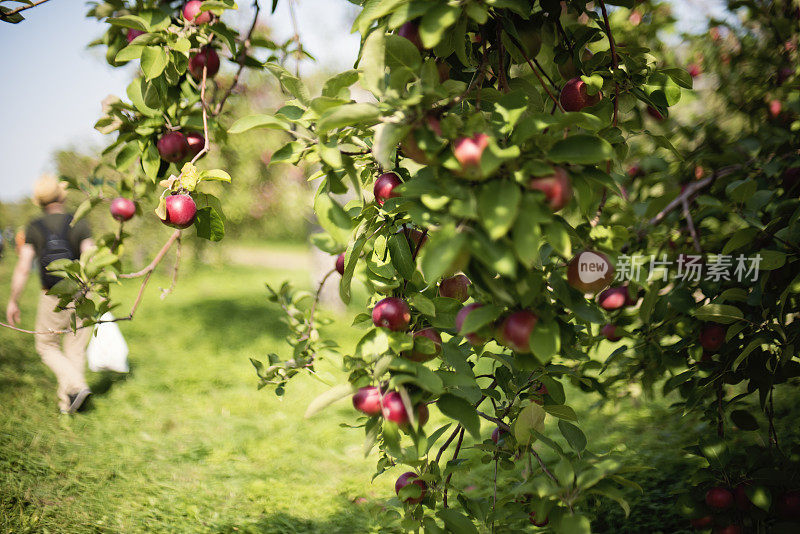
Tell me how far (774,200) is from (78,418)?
3.70m

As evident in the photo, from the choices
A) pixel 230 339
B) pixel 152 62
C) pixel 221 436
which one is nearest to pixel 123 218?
pixel 152 62

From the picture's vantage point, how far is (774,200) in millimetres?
1841

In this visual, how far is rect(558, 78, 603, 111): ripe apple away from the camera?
1.07m

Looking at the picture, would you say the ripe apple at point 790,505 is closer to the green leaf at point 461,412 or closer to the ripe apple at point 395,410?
the green leaf at point 461,412

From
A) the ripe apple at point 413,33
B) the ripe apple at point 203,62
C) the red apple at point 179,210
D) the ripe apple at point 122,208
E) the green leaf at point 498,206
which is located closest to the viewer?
the green leaf at point 498,206

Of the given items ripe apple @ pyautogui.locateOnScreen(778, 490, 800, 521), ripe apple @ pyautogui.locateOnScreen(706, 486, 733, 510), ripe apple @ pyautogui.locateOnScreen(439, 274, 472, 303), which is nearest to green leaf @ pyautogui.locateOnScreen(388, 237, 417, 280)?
ripe apple @ pyautogui.locateOnScreen(439, 274, 472, 303)

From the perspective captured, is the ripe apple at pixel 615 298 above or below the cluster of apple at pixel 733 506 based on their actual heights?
above

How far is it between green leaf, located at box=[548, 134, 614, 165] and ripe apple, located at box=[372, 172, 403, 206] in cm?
35

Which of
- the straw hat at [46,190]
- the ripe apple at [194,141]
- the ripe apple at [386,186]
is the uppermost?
the ripe apple at [386,186]

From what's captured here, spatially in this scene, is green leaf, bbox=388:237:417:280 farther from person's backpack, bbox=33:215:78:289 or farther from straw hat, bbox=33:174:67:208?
straw hat, bbox=33:174:67:208

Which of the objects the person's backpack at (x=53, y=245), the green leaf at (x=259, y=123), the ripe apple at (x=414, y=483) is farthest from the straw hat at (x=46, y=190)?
the ripe apple at (x=414, y=483)

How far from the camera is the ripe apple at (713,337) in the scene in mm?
1525

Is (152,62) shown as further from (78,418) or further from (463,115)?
(78,418)

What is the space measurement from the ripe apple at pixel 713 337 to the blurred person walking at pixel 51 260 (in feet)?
10.7
